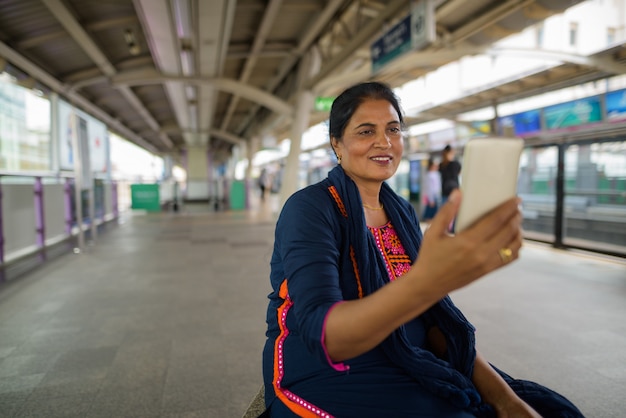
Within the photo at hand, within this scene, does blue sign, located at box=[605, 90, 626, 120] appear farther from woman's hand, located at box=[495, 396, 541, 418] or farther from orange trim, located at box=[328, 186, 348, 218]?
orange trim, located at box=[328, 186, 348, 218]

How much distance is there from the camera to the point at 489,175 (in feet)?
2.21

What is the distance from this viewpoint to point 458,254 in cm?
69

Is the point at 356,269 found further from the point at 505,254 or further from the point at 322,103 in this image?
the point at 322,103

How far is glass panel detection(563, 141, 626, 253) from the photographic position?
683cm

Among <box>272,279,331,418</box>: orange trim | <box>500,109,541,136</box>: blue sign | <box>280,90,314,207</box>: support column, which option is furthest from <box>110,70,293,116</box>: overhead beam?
<box>272,279,331,418</box>: orange trim

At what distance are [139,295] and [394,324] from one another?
4220 mm

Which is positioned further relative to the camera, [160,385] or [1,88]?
[1,88]

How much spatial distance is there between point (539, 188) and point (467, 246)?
9.18 meters

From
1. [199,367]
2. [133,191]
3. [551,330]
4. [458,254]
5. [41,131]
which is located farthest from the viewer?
[133,191]

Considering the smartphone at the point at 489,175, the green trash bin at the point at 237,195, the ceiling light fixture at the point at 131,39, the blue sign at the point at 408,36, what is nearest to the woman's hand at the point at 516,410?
the smartphone at the point at 489,175

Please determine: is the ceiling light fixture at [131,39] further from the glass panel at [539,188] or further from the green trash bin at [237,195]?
the green trash bin at [237,195]

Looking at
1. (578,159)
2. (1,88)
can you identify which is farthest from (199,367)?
(1,88)

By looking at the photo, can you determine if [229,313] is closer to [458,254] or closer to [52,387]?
[52,387]

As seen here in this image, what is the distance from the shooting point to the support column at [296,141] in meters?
11.0
